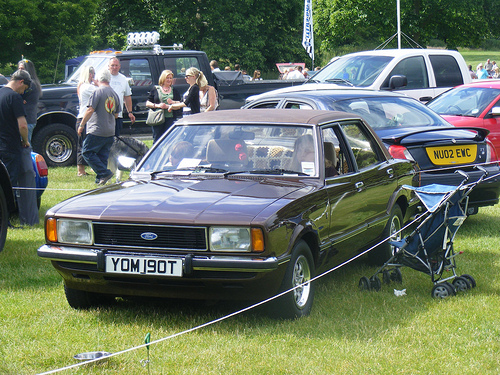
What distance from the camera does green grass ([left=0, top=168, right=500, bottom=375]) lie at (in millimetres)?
4277

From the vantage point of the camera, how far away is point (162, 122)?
12.3 m

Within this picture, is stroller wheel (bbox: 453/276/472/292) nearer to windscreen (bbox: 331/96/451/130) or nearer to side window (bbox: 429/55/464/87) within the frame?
windscreen (bbox: 331/96/451/130)

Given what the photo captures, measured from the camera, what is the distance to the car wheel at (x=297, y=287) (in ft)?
16.3

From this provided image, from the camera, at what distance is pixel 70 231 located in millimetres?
5035

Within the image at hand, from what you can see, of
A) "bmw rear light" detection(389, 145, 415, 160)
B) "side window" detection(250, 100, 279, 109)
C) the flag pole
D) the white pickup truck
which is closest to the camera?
"bmw rear light" detection(389, 145, 415, 160)

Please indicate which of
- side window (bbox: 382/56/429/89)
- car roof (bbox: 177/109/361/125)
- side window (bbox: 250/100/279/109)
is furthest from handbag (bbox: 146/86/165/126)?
car roof (bbox: 177/109/361/125)

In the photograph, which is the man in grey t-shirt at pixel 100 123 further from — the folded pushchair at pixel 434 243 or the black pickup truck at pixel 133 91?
the folded pushchair at pixel 434 243

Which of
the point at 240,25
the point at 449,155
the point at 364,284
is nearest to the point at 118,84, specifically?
the point at 449,155

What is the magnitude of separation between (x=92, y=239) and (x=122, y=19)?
37.8 metres

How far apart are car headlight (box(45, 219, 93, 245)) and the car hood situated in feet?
0.17

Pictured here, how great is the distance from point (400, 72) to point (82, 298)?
9.05 m

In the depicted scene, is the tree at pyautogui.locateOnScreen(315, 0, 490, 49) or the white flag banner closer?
the white flag banner

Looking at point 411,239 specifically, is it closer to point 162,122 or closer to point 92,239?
point 92,239

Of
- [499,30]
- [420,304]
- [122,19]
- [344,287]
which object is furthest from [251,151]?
[499,30]
